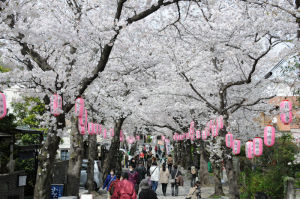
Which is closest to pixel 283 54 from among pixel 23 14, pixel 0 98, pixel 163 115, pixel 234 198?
pixel 234 198

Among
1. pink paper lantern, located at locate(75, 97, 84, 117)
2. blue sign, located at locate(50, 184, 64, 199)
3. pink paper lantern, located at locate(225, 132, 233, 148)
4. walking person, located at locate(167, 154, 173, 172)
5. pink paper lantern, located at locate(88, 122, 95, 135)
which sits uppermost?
pink paper lantern, located at locate(75, 97, 84, 117)

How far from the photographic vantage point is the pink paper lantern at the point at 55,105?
8906 millimetres

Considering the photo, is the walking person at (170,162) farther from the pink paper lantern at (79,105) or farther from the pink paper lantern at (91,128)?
the pink paper lantern at (79,105)

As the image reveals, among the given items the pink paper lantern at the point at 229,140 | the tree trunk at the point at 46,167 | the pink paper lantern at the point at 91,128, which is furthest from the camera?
the pink paper lantern at the point at 91,128

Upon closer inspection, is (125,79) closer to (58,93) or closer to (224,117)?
(224,117)

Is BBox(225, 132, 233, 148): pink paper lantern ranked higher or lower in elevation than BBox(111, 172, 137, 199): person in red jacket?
higher

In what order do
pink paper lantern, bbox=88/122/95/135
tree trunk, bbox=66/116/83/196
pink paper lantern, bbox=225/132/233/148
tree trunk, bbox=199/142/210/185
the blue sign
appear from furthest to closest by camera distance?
tree trunk, bbox=199/142/210/185, pink paper lantern, bbox=88/122/95/135, pink paper lantern, bbox=225/132/233/148, tree trunk, bbox=66/116/83/196, the blue sign

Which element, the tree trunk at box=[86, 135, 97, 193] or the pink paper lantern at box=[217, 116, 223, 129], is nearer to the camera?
the pink paper lantern at box=[217, 116, 223, 129]

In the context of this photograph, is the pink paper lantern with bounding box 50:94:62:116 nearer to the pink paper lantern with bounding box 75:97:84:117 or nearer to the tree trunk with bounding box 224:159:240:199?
the pink paper lantern with bounding box 75:97:84:117

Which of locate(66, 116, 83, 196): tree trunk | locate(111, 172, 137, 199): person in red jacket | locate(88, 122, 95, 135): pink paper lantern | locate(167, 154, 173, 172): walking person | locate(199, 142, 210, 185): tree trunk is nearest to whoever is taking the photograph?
locate(111, 172, 137, 199): person in red jacket

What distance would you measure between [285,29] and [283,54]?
5.18 feet

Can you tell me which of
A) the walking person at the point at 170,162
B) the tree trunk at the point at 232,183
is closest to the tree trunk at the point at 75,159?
the tree trunk at the point at 232,183

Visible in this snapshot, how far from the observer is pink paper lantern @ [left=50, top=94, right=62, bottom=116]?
8.91m

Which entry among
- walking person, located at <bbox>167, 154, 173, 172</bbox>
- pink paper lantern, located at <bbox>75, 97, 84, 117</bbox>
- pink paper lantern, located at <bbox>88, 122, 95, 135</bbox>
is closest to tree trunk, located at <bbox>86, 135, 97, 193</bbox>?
pink paper lantern, located at <bbox>88, 122, 95, 135</bbox>
